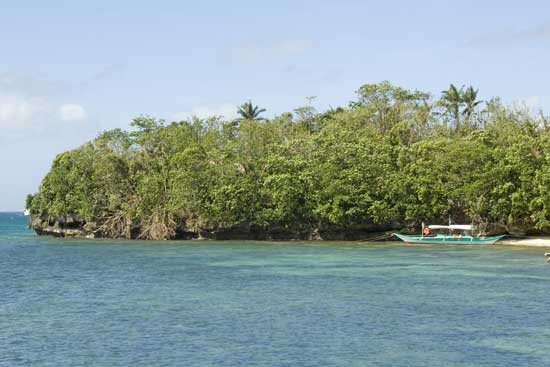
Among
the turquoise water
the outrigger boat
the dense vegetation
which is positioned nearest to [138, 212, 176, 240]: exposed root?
the dense vegetation

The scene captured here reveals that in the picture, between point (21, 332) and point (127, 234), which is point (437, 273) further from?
point (127, 234)

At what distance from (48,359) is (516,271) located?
118 ft

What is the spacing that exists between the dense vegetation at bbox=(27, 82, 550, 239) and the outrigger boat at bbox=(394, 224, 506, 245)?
248cm

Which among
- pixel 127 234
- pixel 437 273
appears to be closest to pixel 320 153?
pixel 127 234

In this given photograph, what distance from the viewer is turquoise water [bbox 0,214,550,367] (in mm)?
28297

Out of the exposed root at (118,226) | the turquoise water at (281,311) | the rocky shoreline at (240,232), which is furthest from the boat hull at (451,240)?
the exposed root at (118,226)

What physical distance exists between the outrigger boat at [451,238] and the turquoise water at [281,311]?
394 inches

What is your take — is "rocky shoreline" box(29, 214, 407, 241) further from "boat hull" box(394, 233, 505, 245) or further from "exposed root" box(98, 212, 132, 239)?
"boat hull" box(394, 233, 505, 245)

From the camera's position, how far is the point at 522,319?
3450cm

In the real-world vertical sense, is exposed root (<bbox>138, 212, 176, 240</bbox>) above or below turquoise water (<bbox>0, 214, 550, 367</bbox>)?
above

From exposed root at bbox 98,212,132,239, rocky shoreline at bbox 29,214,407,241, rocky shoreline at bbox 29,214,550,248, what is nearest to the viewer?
rocky shoreline at bbox 29,214,550,248

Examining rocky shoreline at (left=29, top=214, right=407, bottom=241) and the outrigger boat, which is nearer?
the outrigger boat

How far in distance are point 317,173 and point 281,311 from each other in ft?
172

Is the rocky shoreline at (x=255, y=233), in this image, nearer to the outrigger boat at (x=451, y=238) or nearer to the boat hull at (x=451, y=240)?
the boat hull at (x=451, y=240)
